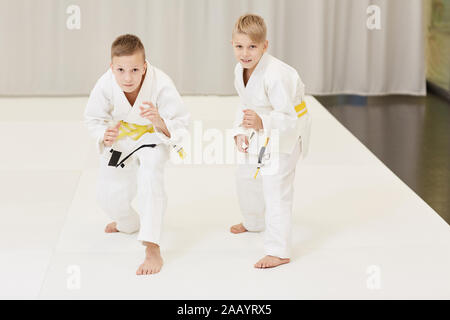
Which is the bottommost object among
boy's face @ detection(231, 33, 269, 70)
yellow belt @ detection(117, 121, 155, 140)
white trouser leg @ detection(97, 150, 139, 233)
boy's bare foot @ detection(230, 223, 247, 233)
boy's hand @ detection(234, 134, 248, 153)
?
boy's bare foot @ detection(230, 223, 247, 233)

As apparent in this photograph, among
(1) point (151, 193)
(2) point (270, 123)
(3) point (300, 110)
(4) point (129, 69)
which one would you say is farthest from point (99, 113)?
(3) point (300, 110)

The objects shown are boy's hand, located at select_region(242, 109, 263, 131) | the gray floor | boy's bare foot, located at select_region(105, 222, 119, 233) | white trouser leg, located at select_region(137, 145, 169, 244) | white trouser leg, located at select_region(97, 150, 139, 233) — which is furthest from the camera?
the gray floor

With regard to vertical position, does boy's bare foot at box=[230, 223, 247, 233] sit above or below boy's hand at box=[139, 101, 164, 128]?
below

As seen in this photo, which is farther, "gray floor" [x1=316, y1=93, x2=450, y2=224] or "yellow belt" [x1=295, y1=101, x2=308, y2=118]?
"gray floor" [x1=316, y1=93, x2=450, y2=224]

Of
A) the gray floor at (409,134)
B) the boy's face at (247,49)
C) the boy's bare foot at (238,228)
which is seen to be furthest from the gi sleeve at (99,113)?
the gray floor at (409,134)

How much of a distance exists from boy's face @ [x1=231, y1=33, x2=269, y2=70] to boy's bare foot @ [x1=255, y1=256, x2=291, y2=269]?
654 mm

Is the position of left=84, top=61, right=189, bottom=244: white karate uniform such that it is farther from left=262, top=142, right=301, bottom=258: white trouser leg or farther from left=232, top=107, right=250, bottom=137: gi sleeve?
left=262, top=142, right=301, bottom=258: white trouser leg

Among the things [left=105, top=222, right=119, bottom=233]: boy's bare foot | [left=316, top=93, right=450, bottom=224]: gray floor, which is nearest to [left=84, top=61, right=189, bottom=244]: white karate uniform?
[left=105, top=222, right=119, bottom=233]: boy's bare foot

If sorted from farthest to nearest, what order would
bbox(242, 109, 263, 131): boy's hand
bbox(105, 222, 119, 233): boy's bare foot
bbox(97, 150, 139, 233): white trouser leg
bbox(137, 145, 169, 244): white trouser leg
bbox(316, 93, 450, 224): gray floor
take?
bbox(316, 93, 450, 224): gray floor < bbox(105, 222, 119, 233): boy's bare foot < bbox(97, 150, 139, 233): white trouser leg < bbox(137, 145, 169, 244): white trouser leg < bbox(242, 109, 263, 131): boy's hand

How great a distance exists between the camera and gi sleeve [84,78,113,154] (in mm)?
2512

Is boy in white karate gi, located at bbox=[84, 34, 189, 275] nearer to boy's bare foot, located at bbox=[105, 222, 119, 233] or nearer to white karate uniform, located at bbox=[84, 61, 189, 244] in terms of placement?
white karate uniform, located at bbox=[84, 61, 189, 244]

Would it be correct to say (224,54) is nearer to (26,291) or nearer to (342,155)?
(342,155)

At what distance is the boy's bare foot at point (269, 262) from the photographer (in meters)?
2.52

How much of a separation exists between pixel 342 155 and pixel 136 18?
6.65 feet
